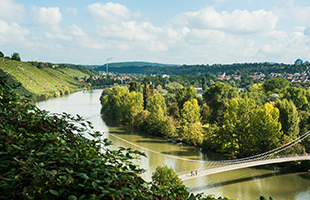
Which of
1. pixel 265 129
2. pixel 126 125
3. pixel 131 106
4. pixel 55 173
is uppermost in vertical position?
pixel 55 173

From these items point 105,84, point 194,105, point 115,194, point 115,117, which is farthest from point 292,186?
point 105,84

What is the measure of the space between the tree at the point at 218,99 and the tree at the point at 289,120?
8.39 m

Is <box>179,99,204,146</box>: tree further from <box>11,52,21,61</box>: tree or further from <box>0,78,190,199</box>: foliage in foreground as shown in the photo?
<box>11,52,21,61</box>: tree

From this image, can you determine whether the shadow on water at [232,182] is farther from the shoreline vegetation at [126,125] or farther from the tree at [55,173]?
the tree at [55,173]

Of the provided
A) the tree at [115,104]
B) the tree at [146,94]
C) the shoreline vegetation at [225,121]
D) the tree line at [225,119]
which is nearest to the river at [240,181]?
the shoreline vegetation at [225,121]

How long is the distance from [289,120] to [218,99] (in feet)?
32.9

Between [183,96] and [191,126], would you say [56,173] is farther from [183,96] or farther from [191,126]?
[183,96]

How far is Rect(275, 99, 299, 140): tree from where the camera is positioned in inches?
848

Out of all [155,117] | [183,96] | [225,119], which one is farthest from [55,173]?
[183,96]

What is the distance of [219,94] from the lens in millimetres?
31125

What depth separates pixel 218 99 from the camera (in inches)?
1212

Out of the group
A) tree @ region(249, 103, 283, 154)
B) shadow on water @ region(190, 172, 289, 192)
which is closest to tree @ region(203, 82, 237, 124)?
tree @ region(249, 103, 283, 154)

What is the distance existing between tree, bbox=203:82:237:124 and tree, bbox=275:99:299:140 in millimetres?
8389

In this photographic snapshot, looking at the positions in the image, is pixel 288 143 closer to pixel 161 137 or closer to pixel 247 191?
pixel 247 191
